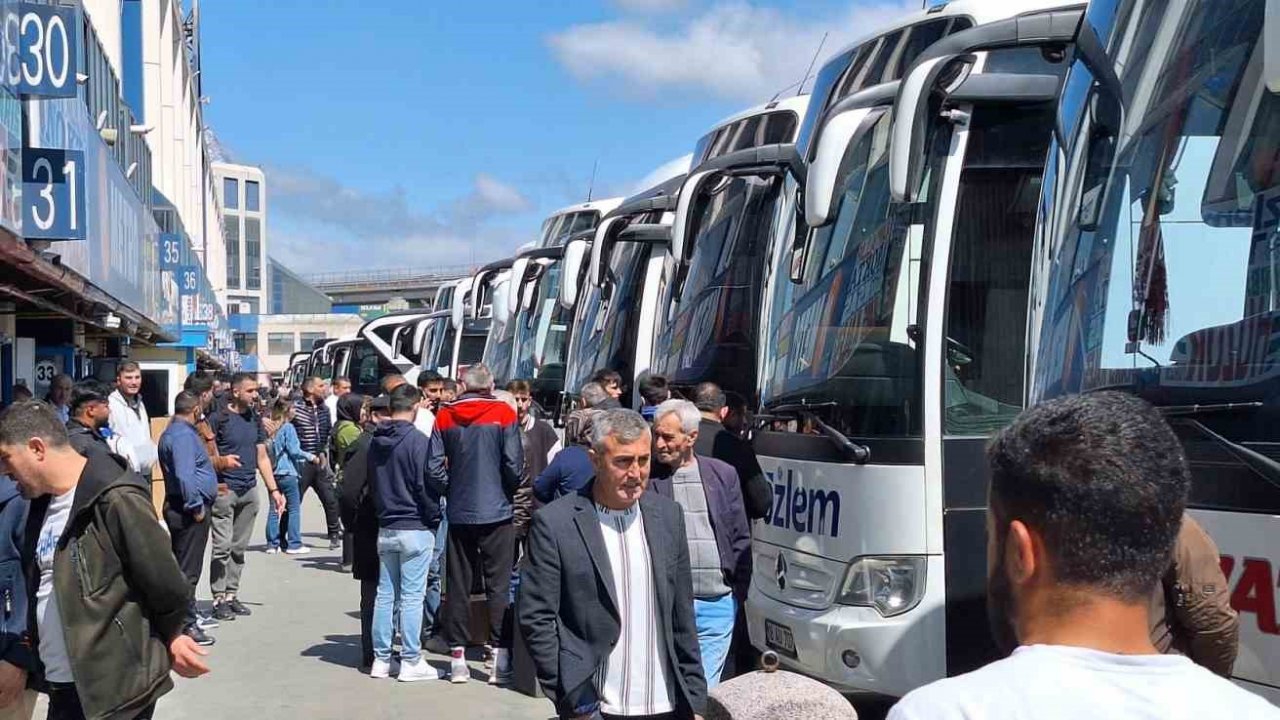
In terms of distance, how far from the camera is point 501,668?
903 centimetres

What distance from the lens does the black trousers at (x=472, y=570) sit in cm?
898

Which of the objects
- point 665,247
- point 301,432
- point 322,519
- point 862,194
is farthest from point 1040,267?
point 322,519

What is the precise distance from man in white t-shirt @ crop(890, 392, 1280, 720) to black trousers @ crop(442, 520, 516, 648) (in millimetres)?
7267

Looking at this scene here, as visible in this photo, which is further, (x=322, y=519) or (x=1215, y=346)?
(x=322, y=519)

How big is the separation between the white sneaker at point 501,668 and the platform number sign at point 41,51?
529 centimetres

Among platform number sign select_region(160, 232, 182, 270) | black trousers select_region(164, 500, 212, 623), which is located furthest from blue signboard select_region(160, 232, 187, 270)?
black trousers select_region(164, 500, 212, 623)

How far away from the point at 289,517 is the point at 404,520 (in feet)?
25.0

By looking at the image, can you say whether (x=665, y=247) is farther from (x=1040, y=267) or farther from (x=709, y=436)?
(x=1040, y=267)

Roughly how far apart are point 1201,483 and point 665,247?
8017 mm

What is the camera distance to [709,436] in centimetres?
709

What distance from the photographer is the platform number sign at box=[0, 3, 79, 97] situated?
33.7 ft

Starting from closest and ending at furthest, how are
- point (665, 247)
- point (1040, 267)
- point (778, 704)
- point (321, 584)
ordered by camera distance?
point (778, 704) < point (1040, 267) < point (665, 247) < point (321, 584)

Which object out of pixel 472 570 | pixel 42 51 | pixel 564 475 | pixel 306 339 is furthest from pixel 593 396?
pixel 306 339

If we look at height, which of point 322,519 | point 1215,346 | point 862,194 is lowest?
point 322,519
